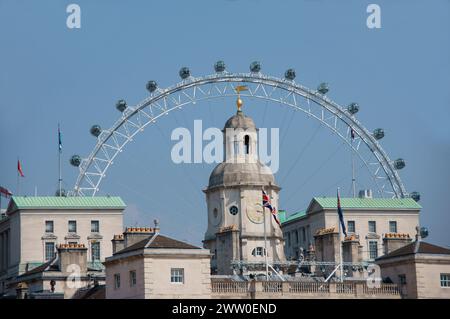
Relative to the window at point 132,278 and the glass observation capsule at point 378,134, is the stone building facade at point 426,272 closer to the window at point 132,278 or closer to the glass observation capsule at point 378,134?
the window at point 132,278

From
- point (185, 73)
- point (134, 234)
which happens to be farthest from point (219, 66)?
point (134, 234)

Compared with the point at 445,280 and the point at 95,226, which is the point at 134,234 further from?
the point at 95,226

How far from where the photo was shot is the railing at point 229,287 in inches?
4192

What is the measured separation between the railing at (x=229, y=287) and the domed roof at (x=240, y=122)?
102 feet

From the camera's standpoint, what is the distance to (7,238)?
172875mm

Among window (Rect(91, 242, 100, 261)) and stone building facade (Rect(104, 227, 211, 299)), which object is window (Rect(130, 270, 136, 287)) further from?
window (Rect(91, 242, 100, 261))

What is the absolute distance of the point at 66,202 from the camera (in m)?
170

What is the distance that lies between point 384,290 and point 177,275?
726 inches

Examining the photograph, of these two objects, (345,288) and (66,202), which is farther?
(66,202)

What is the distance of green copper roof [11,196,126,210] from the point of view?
548 feet

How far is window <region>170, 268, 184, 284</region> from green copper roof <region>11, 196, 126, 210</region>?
214ft

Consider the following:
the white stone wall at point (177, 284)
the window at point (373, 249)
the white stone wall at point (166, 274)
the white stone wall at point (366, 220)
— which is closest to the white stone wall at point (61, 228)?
the white stone wall at point (366, 220)
